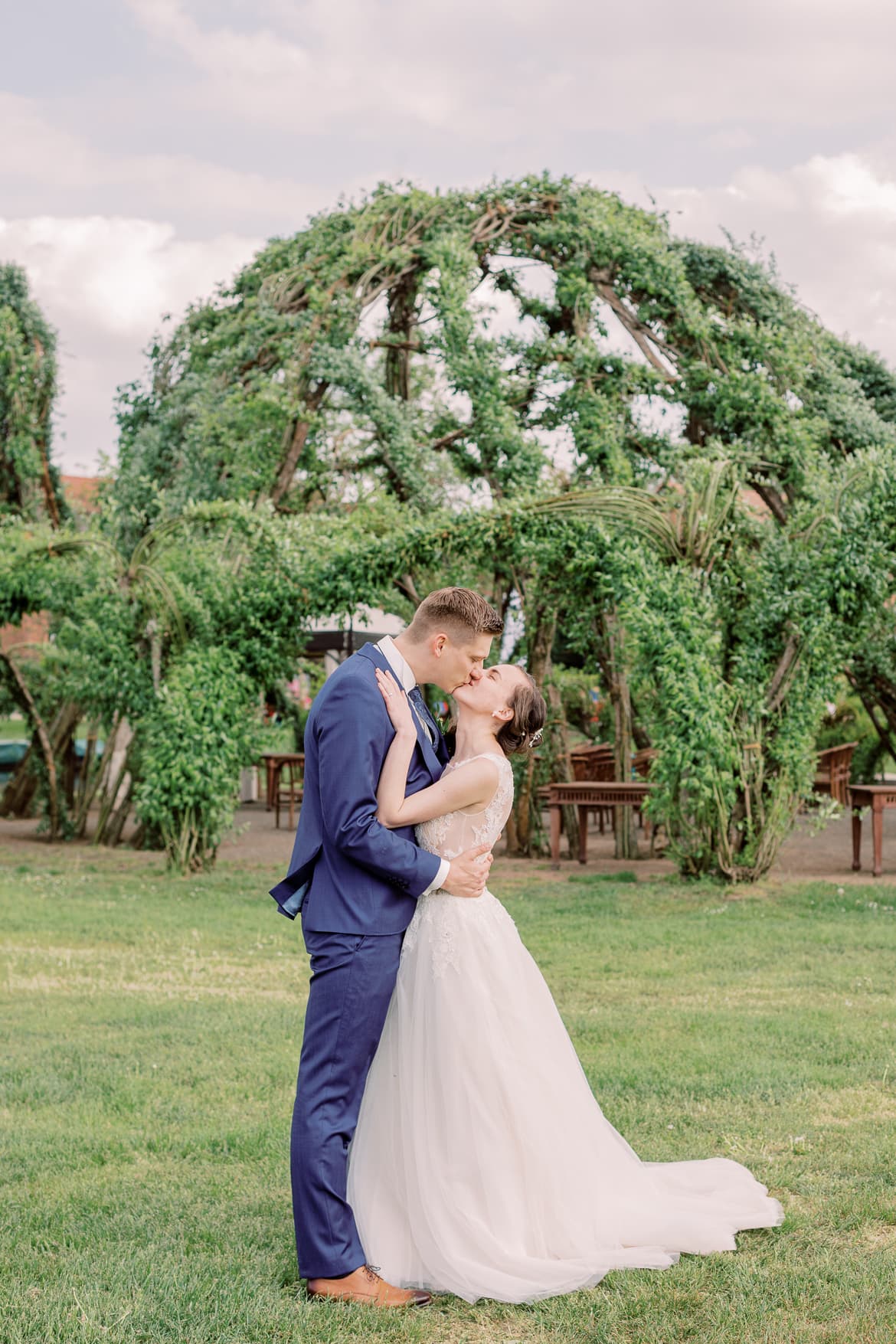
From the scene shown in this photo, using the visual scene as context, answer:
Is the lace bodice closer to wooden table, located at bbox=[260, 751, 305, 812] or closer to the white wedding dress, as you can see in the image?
the white wedding dress

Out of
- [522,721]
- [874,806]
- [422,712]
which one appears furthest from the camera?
[874,806]

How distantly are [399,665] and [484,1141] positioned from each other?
1.38 metres

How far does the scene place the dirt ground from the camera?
1286cm

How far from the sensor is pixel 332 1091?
3.54 m

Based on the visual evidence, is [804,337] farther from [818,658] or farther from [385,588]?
[385,588]

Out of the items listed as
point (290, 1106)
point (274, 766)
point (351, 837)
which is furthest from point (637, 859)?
point (351, 837)

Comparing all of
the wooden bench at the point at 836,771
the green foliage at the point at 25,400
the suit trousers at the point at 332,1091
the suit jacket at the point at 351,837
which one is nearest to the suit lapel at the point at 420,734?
the suit jacket at the point at 351,837

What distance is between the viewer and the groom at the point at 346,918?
3.50 meters

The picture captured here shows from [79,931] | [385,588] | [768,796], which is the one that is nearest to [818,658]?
[768,796]

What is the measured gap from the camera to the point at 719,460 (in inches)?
449

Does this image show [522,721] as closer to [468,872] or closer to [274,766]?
[468,872]

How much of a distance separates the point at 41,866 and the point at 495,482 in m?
6.34

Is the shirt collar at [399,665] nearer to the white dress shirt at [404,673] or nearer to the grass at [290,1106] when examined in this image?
the white dress shirt at [404,673]

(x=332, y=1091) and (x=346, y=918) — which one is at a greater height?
(x=346, y=918)
